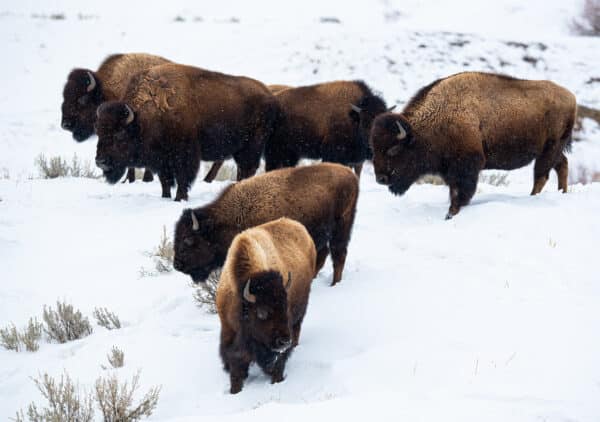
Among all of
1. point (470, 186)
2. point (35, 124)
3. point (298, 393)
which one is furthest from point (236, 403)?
point (35, 124)

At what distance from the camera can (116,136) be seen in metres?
8.16

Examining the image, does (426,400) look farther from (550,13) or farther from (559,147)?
(550,13)

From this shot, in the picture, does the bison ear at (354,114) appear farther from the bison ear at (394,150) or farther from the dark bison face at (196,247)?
the dark bison face at (196,247)

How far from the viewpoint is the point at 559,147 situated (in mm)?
7844

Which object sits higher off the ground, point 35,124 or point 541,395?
point 541,395

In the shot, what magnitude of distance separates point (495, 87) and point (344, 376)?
4.80 metres

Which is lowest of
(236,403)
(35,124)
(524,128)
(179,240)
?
(35,124)

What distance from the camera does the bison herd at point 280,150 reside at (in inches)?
165

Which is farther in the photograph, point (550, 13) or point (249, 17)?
point (249, 17)

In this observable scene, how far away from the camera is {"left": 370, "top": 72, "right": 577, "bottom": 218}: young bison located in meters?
7.36

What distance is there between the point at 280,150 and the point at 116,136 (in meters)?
2.24

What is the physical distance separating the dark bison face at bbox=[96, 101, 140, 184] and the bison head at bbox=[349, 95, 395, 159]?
2.96 metres

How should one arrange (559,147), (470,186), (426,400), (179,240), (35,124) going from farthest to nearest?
(35,124) → (559,147) → (470,186) → (179,240) → (426,400)

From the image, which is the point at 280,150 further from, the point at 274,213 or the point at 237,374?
the point at 237,374
